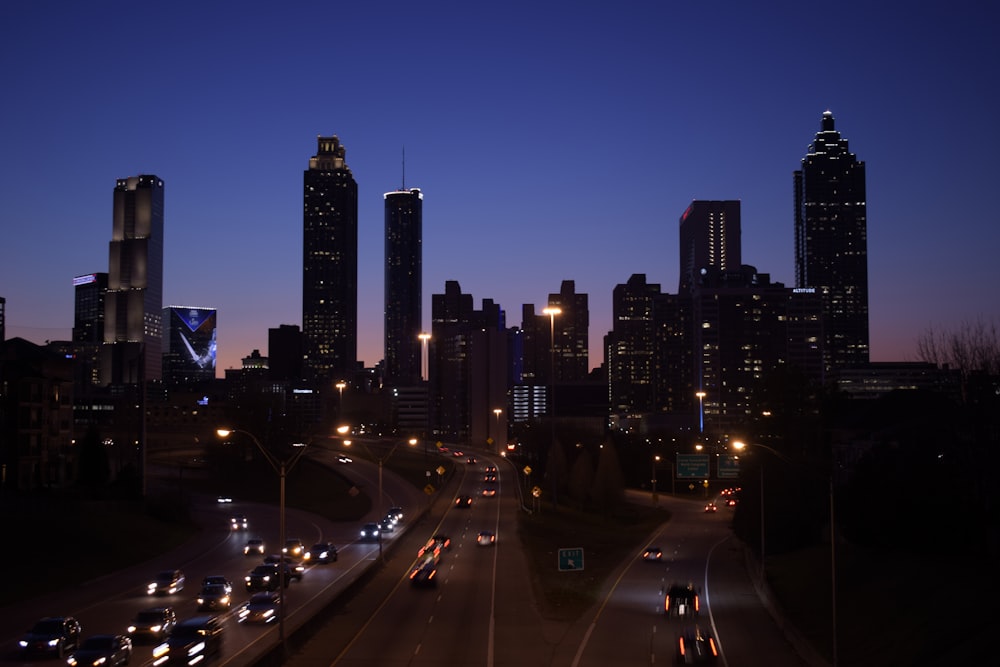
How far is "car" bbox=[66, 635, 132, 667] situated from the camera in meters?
28.2

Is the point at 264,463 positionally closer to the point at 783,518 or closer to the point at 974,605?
the point at 783,518

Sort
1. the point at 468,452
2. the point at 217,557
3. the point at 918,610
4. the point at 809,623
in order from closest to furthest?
the point at 918,610 < the point at 809,623 < the point at 217,557 < the point at 468,452

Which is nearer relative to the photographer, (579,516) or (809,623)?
(809,623)

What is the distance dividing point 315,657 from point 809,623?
20.4m

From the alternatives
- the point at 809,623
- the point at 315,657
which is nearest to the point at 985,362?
the point at 809,623

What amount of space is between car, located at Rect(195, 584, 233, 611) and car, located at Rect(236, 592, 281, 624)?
150 cm

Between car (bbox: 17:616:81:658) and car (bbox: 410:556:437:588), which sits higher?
car (bbox: 17:616:81:658)

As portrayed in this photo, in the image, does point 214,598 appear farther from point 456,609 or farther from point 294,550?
point 294,550

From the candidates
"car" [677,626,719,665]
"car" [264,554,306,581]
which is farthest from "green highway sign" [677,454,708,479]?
"car" [677,626,719,665]

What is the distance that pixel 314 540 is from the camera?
7181 centimetres

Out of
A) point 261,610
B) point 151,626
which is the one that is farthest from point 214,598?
point 151,626

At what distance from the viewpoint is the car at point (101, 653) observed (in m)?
28.2

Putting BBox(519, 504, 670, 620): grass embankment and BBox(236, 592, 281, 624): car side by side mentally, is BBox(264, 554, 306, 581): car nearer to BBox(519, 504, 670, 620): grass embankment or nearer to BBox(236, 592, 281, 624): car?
BBox(236, 592, 281, 624): car

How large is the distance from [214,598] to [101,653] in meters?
11.7
